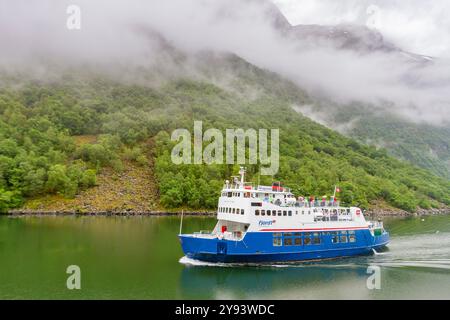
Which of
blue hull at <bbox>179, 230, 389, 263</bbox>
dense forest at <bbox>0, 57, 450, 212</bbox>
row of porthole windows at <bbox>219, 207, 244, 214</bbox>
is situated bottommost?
blue hull at <bbox>179, 230, 389, 263</bbox>

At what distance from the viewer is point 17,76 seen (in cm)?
18688

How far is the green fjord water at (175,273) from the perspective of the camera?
31531mm

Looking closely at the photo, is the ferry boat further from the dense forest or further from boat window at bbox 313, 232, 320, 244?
the dense forest

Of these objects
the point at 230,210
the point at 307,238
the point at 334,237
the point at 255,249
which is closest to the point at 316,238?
the point at 307,238

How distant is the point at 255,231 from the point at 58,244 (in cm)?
2591

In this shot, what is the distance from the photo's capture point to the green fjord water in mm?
31531

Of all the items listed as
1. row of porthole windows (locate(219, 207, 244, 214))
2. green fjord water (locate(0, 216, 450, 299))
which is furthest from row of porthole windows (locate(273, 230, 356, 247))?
row of porthole windows (locate(219, 207, 244, 214))

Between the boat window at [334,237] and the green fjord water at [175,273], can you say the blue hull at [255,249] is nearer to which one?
the boat window at [334,237]

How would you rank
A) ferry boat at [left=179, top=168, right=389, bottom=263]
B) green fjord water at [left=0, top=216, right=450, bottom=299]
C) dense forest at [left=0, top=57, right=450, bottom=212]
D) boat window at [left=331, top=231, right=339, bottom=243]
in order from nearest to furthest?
green fjord water at [left=0, top=216, right=450, bottom=299] < ferry boat at [left=179, top=168, right=389, bottom=263] < boat window at [left=331, top=231, right=339, bottom=243] < dense forest at [left=0, top=57, right=450, bottom=212]

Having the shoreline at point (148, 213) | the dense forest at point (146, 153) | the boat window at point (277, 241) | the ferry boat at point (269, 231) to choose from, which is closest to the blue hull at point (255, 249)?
the ferry boat at point (269, 231)

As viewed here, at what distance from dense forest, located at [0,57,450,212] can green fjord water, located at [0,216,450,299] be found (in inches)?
1834

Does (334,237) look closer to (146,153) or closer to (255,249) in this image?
(255,249)
